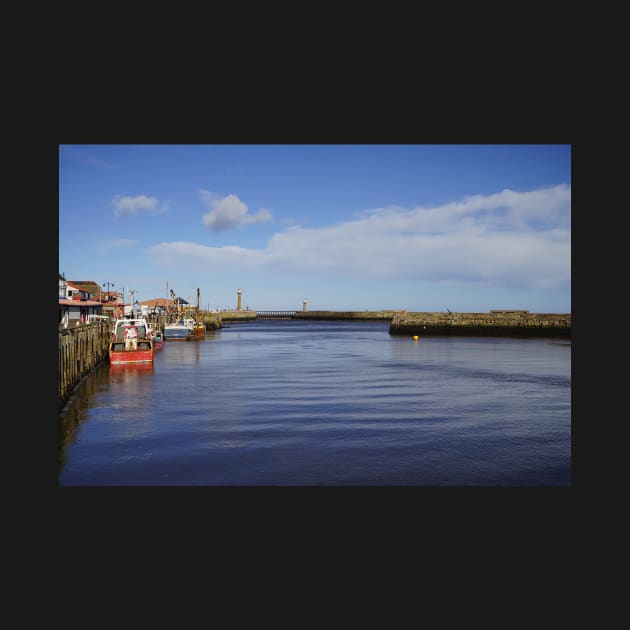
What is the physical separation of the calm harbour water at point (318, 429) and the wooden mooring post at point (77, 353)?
102 cm

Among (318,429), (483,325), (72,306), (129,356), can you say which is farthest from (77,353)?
(483,325)

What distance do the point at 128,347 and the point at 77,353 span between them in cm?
1056

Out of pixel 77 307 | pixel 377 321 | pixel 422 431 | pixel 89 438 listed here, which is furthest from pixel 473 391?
pixel 377 321

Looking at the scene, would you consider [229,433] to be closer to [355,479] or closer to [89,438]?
[89,438]

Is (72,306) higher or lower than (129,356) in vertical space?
higher

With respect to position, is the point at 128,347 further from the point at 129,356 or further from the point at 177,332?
the point at 177,332

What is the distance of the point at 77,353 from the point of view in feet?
101

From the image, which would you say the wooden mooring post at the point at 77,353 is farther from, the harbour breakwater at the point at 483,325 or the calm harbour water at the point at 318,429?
the harbour breakwater at the point at 483,325

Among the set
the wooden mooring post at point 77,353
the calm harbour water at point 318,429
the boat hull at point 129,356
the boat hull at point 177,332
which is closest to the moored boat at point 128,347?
the boat hull at point 129,356

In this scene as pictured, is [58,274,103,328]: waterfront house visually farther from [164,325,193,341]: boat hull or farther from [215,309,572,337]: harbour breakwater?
[215,309,572,337]: harbour breakwater

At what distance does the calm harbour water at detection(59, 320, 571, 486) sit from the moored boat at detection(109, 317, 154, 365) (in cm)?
556

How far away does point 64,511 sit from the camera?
31.7ft

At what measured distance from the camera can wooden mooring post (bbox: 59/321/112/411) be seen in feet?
78.0

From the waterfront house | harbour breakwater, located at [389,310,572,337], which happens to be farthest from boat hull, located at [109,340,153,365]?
harbour breakwater, located at [389,310,572,337]
